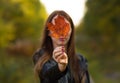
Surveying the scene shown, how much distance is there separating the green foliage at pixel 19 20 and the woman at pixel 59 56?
26019mm

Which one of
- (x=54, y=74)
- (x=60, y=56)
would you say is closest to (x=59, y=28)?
(x=60, y=56)

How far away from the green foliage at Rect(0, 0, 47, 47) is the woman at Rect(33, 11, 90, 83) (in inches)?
1024

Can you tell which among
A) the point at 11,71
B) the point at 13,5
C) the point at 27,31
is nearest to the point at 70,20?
the point at 11,71

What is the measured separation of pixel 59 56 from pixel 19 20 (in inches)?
1512

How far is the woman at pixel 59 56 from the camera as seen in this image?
13.0 ft

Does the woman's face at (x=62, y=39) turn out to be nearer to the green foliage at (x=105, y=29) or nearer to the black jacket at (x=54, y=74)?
the black jacket at (x=54, y=74)

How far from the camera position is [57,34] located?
3982 mm

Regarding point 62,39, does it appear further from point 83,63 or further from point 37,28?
point 37,28

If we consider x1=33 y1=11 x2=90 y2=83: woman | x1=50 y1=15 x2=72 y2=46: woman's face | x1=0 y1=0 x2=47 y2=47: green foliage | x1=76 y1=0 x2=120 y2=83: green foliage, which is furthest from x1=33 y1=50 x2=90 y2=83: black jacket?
x1=76 y1=0 x2=120 y2=83: green foliage

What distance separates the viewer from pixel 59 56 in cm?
392

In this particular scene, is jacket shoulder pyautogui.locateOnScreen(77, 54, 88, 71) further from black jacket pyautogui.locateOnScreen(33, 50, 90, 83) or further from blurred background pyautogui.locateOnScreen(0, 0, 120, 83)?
blurred background pyautogui.locateOnScreen(0, 0, 120, 83)

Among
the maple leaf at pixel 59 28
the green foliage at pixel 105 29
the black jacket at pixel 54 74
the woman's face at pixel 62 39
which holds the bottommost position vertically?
the green foliage at pixel 105 29

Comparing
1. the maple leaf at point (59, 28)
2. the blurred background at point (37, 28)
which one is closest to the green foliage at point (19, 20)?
the blurred background at point (37, 28)

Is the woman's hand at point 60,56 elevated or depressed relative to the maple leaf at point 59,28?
depressed
